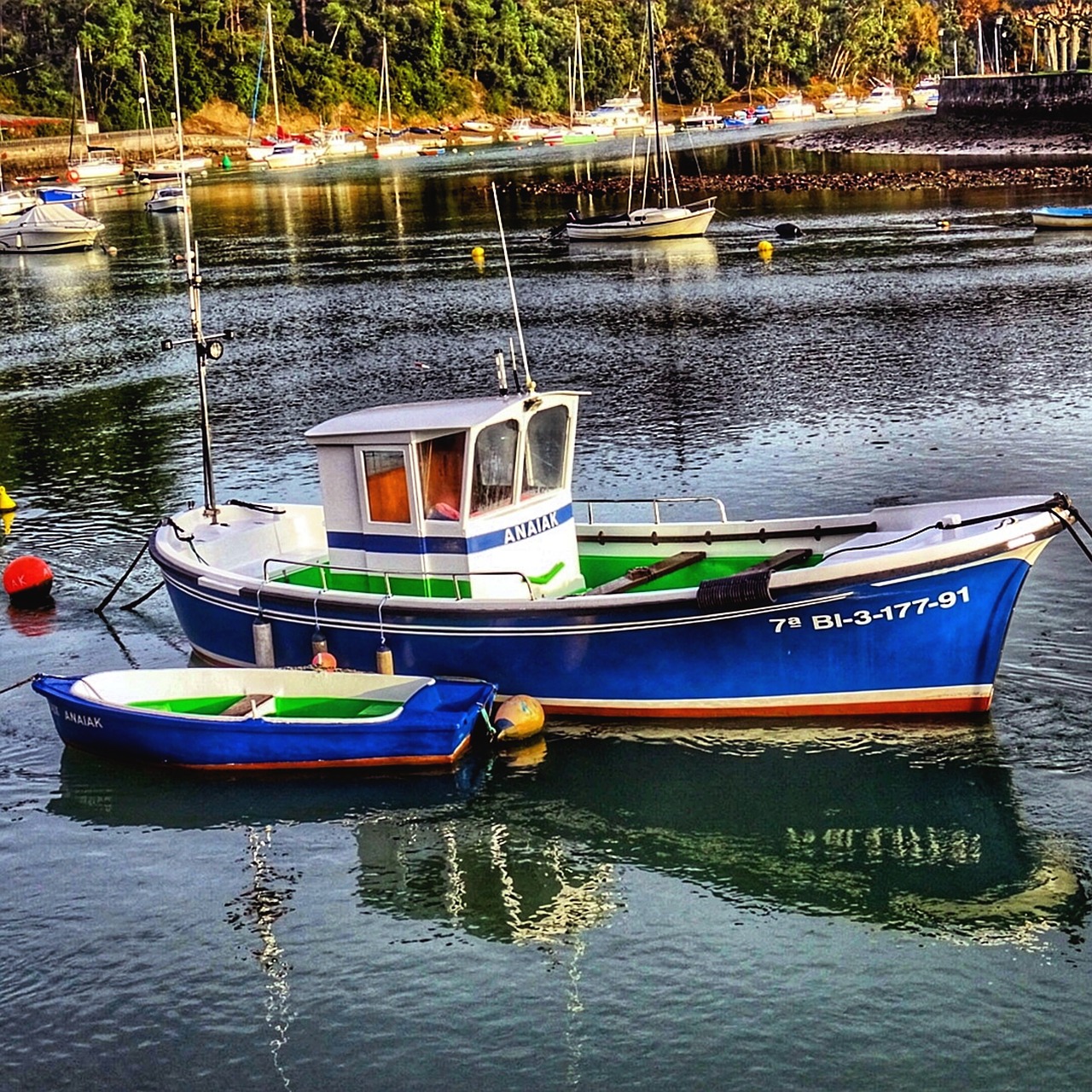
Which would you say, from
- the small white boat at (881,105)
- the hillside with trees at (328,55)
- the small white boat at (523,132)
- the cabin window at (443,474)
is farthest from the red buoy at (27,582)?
the small white boat at (881,105)

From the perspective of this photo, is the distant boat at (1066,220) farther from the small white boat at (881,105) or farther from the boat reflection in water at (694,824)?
the small white boat at (881,105)

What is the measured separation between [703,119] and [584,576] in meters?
159

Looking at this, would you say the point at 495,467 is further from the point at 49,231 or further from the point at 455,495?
the point at 49,231

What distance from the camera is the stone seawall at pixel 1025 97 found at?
10281cm

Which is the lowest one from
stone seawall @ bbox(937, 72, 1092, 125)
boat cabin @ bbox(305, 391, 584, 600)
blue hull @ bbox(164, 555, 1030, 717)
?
blue hull @ bbox(164, 555, 1030, 717)

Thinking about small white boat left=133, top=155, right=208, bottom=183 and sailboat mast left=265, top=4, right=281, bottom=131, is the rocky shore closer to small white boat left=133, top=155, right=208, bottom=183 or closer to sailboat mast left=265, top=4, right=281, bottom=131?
small white boat left=133, top=155, right=208, bottom=183

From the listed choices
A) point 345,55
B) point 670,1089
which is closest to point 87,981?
point 670,1089

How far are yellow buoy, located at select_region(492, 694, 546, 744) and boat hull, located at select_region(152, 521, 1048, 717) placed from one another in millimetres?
455

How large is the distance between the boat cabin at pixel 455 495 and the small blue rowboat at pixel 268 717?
142 cm

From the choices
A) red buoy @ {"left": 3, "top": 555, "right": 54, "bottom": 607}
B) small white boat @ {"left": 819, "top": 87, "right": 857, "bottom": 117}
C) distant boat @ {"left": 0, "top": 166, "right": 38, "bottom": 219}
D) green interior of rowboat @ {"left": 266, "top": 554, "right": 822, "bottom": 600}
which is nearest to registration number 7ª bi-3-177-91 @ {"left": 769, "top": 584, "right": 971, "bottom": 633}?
green interior of rowboat @ {"left": 266, "top": 554, "right": 822, "bottom": 600}

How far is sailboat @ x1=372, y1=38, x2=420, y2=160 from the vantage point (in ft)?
496

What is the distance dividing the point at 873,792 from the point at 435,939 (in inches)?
191

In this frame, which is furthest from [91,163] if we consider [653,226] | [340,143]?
[653,226]

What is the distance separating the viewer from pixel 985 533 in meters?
16.1
